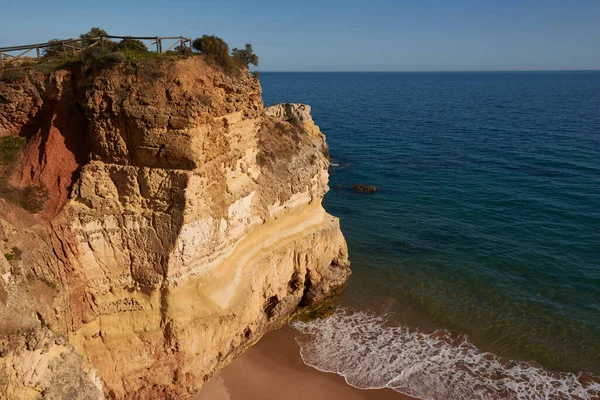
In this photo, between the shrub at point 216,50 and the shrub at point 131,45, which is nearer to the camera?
the shrub at point 216,50

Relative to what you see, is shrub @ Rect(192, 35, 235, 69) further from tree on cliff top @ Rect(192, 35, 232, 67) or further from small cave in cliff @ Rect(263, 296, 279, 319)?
small cave in cliff @ Rect(263, 296, 279, 319)

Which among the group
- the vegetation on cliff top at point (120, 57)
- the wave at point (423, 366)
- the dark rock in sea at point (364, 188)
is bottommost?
the wave at point (423, 366)

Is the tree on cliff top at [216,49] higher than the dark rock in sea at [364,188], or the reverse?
the tree on cliff top at [216,49]

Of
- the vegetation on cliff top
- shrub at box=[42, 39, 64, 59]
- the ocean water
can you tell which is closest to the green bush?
the vegetation on cliff top

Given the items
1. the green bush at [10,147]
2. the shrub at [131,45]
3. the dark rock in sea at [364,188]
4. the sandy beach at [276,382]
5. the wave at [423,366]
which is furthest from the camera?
the dark rock in sea at [364,188]

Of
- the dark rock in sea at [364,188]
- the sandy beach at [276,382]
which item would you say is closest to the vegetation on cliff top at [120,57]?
the sandy beach at [276,382]

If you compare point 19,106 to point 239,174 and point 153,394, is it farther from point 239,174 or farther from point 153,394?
point 153,394

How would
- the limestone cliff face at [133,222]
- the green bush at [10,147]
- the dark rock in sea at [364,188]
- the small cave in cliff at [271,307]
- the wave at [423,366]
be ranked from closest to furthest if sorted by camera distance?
the limestone cliff face at [133,222], the green bush at [10,147], the wave at [423,366], the small cave in cliff at [271,307], the dark rock in sea at [364,188]

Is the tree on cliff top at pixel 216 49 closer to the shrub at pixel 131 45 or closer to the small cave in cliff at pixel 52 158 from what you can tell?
the shrub at pixel 131 45
